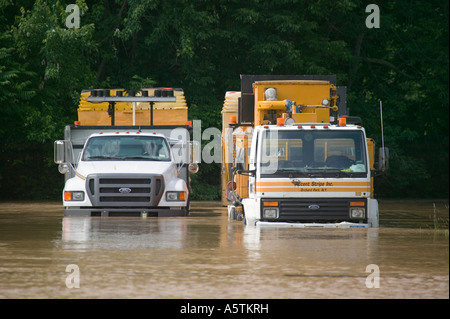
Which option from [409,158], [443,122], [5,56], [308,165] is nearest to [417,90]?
[443,122]

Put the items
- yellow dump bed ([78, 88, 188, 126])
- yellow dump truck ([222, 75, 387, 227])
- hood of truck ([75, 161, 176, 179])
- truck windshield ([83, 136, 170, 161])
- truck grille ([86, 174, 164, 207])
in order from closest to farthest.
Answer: yellow dump truck ([222, 75, 387, 227])
truck grille ([86, 174, 164, 207])
hood of truck ([75, 161, 176, 179])
truck windshield ([83, 136, 170, 161])
yellow dump bed ([78, 88, 188, 126])

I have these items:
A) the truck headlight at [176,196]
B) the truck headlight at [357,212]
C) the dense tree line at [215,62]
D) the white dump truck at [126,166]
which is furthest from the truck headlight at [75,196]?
the dense tree line at [215,62]

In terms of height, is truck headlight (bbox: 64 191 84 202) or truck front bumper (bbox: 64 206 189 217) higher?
truck headlight (bbox: 64 191 84 202)

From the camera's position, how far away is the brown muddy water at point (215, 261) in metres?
12.0

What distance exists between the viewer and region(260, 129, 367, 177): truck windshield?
20.9 m

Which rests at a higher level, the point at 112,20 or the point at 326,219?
the point at 112,20

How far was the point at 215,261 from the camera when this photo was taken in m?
15.1

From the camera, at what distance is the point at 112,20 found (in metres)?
43.8

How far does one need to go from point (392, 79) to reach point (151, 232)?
3248 centimetres

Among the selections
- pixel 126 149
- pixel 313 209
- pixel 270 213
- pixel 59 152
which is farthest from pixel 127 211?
pixel 313 209

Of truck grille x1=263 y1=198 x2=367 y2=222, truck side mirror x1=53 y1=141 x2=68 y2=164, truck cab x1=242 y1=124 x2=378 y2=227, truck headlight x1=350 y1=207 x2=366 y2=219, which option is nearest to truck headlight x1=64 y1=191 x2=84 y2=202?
truck side mirror x1=53 y1=141 x2=68 y2=164

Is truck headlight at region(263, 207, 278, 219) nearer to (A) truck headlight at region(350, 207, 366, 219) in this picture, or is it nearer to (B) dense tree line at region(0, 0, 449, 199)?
(A) truck headlight at region(350, 207, 366, 219)

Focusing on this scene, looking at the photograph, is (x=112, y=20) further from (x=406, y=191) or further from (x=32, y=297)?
(x=32, y=297)

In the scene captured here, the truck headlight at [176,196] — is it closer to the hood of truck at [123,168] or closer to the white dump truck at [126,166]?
the white dump truck at [126,166]
